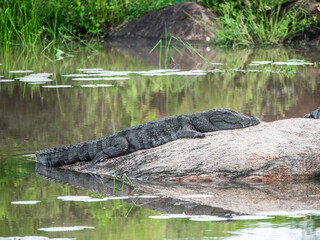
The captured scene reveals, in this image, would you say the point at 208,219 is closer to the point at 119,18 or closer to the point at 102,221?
the point at 102,221

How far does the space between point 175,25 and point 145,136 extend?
1426cm

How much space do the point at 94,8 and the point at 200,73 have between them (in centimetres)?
909

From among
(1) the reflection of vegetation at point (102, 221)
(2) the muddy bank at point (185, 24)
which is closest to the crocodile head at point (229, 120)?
(1) the reflection of vegetation at point (102, 221)

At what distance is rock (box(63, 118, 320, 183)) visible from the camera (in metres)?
5.54

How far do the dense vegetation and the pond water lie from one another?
30.5 inches

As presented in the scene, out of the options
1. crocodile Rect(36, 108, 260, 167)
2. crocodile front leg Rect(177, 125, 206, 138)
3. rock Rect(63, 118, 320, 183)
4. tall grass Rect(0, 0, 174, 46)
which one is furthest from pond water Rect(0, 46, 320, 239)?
tall grass Rect(0, 0, 174, 46)

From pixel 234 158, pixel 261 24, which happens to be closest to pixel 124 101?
pixel 234 158

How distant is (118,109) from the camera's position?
30.1 feet

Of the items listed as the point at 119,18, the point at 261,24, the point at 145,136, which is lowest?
the point at 145,136

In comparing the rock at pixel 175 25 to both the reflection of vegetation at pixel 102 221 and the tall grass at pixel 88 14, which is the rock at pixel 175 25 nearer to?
the tall grass at pixel 88 14

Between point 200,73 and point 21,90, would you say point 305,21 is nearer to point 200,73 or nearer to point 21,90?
point 200,73

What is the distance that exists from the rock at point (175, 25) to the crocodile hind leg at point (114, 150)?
13.0 m

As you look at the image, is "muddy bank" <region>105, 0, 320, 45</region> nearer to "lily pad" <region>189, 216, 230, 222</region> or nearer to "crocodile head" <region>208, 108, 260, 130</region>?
"crocodile head" <region>208, 108, 260, 130</region>

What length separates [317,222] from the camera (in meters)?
4.11
